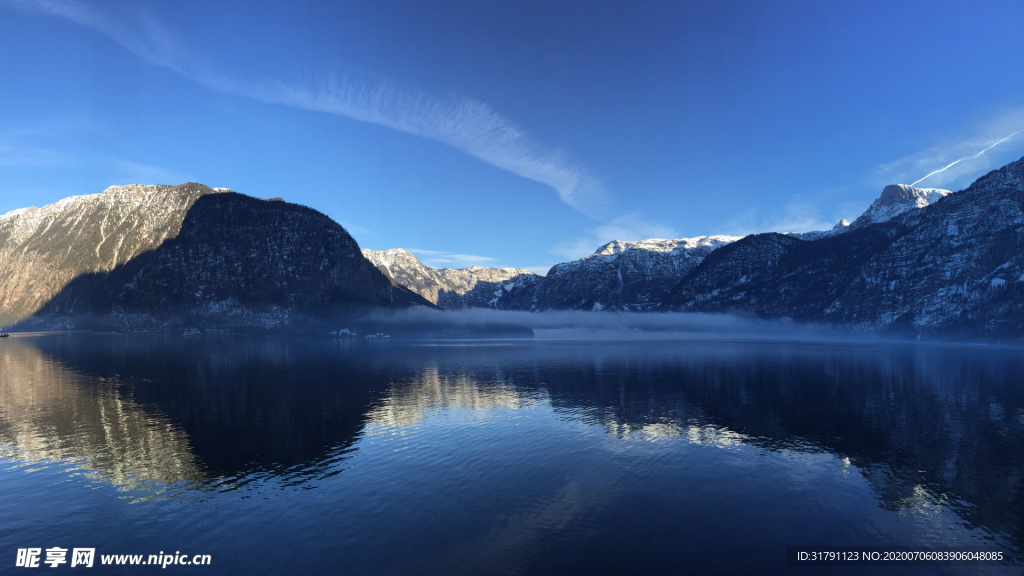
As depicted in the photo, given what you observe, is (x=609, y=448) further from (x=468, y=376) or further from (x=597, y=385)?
(x=468, y=376)

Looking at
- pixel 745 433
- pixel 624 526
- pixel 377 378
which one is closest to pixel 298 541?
pixel 624 526

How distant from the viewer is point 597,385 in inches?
5551

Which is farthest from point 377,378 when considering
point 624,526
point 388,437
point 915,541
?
point 915,541

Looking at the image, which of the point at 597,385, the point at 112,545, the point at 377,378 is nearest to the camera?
the point at 112,545

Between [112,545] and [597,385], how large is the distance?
394 feet

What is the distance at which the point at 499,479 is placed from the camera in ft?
174

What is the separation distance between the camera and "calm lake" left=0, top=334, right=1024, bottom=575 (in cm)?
3662

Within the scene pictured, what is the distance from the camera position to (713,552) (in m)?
36.7

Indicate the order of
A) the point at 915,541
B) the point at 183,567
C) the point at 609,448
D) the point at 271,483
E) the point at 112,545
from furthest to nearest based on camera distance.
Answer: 1. the point at 609,448
2. the point at 271,483
3. the point at 915,541
4. the point at 112,545
5. the point at 183,567

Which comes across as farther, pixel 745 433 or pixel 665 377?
pixel 665 377

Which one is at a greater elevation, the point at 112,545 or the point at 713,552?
the point at 112,545

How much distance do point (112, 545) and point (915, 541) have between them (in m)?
65.7

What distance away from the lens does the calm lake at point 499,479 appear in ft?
120

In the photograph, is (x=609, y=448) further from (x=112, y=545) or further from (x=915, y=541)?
(x=112, y=545)
